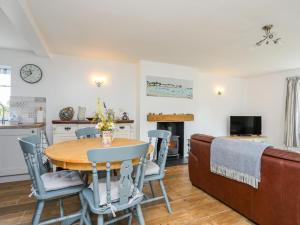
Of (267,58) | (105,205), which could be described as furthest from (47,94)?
(267,58)

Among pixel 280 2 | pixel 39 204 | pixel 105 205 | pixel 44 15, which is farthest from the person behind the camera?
pixel 44 15

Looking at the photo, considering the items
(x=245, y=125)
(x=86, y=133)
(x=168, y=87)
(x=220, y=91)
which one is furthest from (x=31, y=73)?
(x=245, y=125)

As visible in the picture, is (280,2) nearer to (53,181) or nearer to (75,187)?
(75,187)

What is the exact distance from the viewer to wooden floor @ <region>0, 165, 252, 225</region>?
2.02 metres

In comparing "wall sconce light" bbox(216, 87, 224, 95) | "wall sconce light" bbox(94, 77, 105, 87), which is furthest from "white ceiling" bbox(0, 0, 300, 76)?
"wall sconce light" bbox(216, 87, 224, 95)

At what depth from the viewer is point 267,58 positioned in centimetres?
402

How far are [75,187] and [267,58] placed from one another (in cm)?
446

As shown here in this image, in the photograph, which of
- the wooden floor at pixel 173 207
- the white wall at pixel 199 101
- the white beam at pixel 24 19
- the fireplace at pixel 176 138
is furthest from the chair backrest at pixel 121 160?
the fireplace at pixel 176 138

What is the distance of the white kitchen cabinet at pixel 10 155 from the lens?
3043 millimetres

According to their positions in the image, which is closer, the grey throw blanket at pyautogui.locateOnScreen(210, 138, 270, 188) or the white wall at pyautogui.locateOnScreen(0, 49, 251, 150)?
the grey throw blanket at pyautogui.locateOnScreen(210, 138, 270, 188)

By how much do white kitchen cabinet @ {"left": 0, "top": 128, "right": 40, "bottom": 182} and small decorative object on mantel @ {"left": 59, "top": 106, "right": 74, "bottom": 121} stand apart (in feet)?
2.12

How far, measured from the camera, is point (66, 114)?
12.0ft

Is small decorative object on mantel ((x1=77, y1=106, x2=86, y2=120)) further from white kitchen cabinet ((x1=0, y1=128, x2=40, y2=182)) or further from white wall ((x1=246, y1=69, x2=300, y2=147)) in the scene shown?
white wall ((x1=246, y1=69, x2=300, y2=147))

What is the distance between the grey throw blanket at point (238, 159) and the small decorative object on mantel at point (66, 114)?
2806mm
